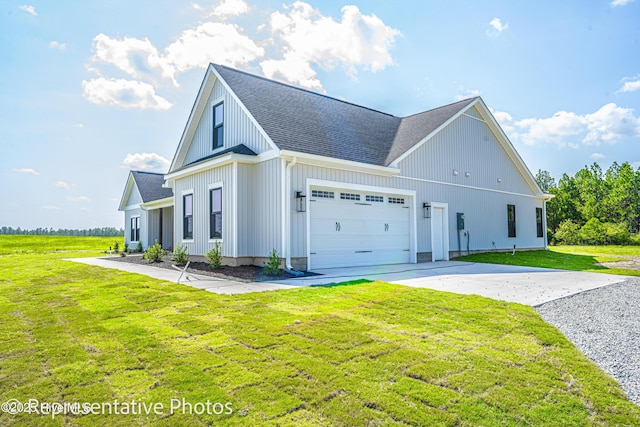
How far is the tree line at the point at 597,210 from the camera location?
83.7ft

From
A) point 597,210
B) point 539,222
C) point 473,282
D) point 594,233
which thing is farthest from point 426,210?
point 597,210

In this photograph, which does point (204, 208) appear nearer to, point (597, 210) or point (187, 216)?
point (187, 216)

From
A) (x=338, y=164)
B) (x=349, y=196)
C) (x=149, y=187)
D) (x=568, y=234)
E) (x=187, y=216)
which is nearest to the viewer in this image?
(x=338, y=164)

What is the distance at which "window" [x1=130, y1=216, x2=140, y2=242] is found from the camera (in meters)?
22.0

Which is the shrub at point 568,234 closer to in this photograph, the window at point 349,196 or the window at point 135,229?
the window at point 349,196

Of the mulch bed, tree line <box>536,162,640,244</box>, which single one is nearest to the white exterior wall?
the mulch bed

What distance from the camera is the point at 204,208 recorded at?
11992mm

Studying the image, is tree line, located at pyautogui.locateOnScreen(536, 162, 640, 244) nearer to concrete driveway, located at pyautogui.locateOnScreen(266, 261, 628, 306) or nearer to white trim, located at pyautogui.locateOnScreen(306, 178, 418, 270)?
white trim, located at pyautogui.locateOnScreen(306, 178, 418, 270)

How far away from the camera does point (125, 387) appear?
9.43ft

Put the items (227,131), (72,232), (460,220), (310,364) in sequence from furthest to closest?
(72,232), (460,220), (227,131), (310,364)

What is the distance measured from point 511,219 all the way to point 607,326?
14.4 meters

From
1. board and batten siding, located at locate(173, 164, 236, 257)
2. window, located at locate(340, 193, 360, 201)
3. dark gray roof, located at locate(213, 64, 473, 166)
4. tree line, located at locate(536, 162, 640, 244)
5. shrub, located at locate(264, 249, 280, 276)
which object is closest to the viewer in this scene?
shrub, located at locate(264, 249, 280, 276)

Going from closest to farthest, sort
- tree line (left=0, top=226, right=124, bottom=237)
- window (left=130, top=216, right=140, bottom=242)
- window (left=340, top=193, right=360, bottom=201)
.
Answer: window (left=340, top=193, right=360, bottom=201)
window (left=130, top=216, right=140, bottom=242)
tree line (left=0, top=226, right=124, bottom=237)

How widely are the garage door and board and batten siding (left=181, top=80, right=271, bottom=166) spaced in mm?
2403
